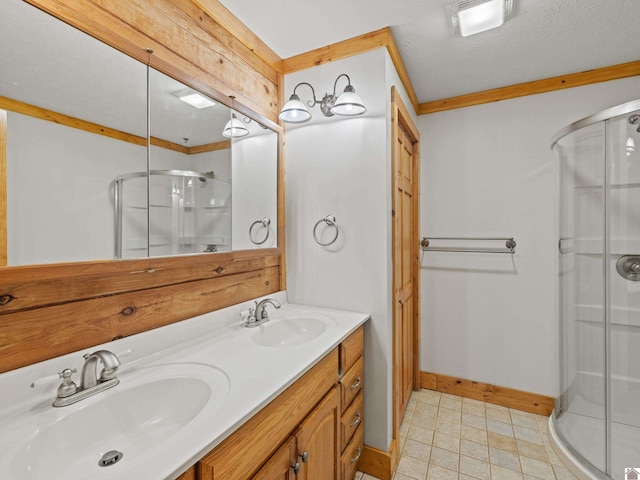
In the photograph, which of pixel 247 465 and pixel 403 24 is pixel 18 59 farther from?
pixel 403 24

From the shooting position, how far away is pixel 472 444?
6.21 feet

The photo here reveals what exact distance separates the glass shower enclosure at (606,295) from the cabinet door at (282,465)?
169 cm

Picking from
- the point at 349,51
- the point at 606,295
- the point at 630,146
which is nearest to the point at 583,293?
the point at 606,295

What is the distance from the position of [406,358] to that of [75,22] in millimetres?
2469

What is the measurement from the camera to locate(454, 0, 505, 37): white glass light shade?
1.48 meters

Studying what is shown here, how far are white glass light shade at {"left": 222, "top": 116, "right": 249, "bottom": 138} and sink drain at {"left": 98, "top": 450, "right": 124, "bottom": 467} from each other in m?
1.27

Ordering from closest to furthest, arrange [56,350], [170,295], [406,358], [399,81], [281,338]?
1. [56,350]
2. [170,295]
3. [281,338]
4. [399,81]
5. [406,358]

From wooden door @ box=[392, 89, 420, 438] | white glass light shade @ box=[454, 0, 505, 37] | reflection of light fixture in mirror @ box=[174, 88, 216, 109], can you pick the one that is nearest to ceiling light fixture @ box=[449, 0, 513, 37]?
white glass light shade @ box=[454, 0, 505, 37]

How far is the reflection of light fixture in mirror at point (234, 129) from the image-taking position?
1488mm

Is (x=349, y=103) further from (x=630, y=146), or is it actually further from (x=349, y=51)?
(x=630, y=146)

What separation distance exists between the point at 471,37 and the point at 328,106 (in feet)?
3.02

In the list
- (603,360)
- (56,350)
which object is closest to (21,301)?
(56,350)

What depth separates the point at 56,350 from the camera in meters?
0.92

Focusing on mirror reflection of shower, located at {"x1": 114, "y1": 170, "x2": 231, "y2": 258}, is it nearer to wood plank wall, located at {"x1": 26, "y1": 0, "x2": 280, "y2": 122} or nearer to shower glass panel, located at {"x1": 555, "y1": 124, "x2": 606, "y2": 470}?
wood plank wall, located at {"x1": 26, "y1": 0, "x2": 280, "y2": 122}
